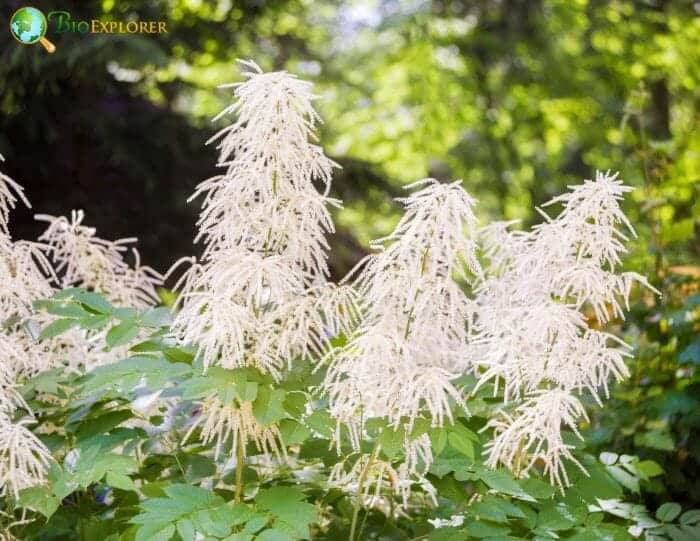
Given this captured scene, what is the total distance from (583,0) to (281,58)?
4.20 meters

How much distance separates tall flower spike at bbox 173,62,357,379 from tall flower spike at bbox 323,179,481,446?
149 mm

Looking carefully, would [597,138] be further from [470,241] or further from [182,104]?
[470,241]

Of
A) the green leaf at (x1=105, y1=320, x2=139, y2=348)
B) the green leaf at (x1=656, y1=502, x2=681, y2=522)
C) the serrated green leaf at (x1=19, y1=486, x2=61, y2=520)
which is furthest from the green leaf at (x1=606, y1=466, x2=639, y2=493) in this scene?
the serrated green leaf at (x1=19, y1=486, x2=61, y2=520)

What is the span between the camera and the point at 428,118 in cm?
1165

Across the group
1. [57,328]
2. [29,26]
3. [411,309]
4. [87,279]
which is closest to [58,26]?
[29,26]

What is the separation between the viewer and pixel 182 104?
1054cm

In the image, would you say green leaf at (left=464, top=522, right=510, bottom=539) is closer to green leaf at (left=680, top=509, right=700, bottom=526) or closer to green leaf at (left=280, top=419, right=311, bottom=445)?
green leaf at (left=280, top=419, right=311, bottom=445)

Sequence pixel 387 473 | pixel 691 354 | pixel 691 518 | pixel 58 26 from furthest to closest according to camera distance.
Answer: pixel 58 26, pixel 691 354, pixel 691 518, pixel 387 473

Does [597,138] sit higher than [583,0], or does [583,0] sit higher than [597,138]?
[583,0]

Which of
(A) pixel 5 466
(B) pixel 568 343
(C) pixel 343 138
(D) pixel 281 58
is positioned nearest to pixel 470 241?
(B) pixel 568 343

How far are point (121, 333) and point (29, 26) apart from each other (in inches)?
165

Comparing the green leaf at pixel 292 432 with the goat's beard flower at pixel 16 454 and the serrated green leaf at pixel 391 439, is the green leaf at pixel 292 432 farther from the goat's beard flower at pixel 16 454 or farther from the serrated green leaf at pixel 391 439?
the goat's beard flower at pixel 16 454

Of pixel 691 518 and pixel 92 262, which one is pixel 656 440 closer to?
pixel 691 518

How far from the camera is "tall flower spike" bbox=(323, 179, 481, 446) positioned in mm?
1977
